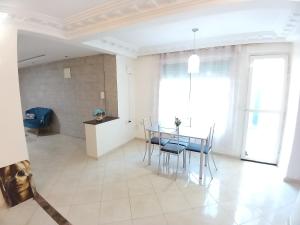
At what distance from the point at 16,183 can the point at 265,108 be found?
13.9 ft

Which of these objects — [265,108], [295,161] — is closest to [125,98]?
[265,108]

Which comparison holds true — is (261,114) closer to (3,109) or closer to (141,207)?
(141,207)

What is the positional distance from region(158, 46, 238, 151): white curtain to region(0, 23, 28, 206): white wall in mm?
2572

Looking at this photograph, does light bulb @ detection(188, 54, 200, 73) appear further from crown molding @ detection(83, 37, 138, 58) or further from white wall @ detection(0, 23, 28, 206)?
white wall @ detection(0, 23, 28, 206)

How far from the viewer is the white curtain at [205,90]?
3410mm

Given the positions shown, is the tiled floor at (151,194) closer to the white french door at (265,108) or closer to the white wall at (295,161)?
the white wall at (295,161)

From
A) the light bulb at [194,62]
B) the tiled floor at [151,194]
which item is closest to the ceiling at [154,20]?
the light bulb at [194,62]

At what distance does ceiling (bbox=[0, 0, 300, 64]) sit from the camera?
1.75 metres

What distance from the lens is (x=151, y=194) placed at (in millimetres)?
2432

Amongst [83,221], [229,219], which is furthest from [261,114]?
[83,221]

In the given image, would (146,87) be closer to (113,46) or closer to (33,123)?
(113,46)

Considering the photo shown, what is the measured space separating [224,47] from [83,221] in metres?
3.70

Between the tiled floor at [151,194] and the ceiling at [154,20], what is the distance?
2.27 metres

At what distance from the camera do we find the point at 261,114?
3.30m
